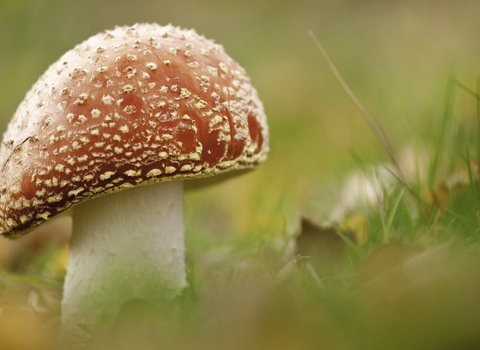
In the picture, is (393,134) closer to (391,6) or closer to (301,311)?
(301,311)

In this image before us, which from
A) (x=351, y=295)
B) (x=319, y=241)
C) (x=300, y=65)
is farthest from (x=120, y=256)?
(x=300, y=65)

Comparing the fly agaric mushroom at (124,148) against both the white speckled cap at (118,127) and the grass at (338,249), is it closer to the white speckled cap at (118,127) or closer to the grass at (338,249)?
the white speckled cap at (118,127)

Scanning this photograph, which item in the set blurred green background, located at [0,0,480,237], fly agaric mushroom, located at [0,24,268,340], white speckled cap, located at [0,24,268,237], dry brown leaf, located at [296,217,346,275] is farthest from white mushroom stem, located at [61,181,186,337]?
blurred green background, located at [0,0,480,237]

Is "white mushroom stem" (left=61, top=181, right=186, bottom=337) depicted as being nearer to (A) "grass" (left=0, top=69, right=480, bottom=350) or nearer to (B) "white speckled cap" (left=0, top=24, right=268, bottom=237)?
(A) "grass" (left=0, top=69, right=480, bottom=350)

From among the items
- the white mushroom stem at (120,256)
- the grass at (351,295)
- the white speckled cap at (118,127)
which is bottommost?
the grass at (351,295)

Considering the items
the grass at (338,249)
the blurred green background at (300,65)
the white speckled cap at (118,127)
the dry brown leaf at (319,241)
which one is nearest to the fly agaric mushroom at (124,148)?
the white speckled cap at (118,127)

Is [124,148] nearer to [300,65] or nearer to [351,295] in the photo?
[351,295]
